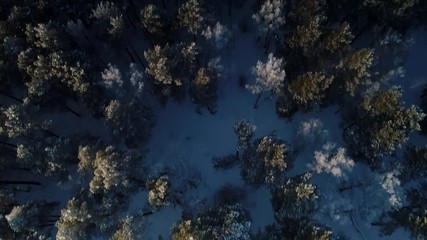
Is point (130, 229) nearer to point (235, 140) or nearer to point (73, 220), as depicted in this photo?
point (73, 220)

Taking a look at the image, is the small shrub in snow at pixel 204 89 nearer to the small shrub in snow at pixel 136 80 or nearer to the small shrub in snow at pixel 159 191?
the small shrub in snow at pixel 136 80

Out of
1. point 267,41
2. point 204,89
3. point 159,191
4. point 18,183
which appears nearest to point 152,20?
point 204,89

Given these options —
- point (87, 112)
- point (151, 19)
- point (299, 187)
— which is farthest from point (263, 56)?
point (87, 112)

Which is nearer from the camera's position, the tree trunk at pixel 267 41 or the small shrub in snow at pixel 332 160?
the small shrub in snow at pixel 332 160

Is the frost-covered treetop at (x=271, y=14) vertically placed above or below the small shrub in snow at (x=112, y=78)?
above

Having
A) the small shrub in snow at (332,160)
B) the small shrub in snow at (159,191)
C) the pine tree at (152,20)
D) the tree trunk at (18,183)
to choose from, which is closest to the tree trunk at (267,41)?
the pine tree at (152,20)

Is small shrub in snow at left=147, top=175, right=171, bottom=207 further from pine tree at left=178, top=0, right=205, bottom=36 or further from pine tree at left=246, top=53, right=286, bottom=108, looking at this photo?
pine tree at left=178, top=0, right=205, bottom=36

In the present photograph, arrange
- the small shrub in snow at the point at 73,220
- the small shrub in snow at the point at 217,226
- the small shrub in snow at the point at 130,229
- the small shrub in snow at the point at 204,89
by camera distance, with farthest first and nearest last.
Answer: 1. the small shrub in snow at the point at 204,89
2. the small shrub in snow at the point at 130,229
3. the small shrub in snow at the point at 73,220
4. the small shrub in snow at the point at 217,226
